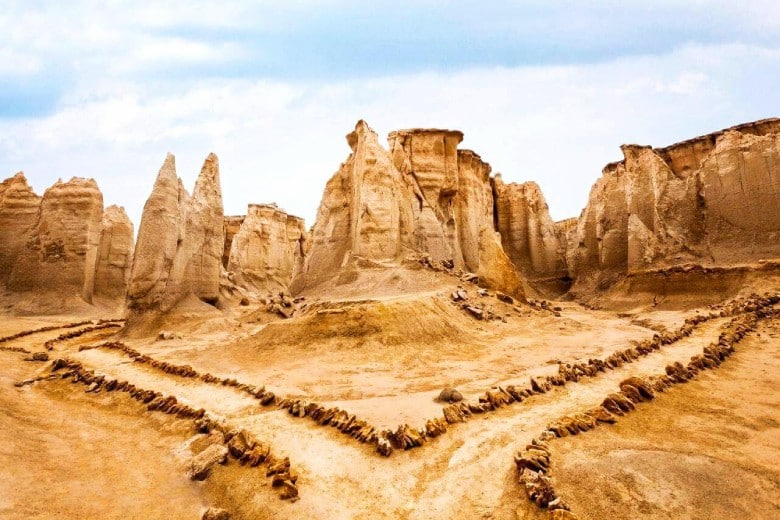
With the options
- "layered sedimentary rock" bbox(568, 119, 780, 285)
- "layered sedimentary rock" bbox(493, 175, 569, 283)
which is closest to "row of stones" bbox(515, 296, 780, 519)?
"layered sedimentary rock" bbox(568, 119, 780, 285)

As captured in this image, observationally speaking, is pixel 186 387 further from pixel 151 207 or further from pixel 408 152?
pixel 408 152

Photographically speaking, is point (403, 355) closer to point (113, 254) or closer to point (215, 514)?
point (215, 514)

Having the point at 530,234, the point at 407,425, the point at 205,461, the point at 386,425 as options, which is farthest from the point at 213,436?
the point at 530,234

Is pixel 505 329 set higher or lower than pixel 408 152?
lower

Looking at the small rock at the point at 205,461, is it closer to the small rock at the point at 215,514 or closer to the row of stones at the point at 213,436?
the row of stones at the point at 213,436

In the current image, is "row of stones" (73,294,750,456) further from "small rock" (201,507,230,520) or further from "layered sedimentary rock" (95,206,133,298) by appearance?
"layered sedimentary rock" (95,206,133,298)

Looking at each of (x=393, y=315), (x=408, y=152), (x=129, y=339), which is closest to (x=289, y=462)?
(x=393, y=315)
